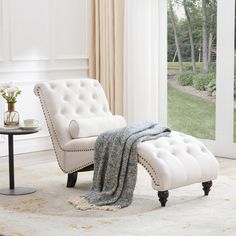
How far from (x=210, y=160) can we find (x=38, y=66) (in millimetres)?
2831

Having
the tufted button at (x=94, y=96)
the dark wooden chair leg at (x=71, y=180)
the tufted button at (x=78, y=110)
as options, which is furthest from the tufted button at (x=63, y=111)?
the dark wooden chair leg at (x=71, y=180)

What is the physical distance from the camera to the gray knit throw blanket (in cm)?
496

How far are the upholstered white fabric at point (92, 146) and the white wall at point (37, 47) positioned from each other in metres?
1.39

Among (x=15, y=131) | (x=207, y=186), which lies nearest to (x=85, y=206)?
(x=15, y=131)

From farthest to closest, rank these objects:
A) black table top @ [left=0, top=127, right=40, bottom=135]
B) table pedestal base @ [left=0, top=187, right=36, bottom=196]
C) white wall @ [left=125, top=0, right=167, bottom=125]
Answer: white wall @ [left=125, top=0, right=167, bottom=125]
table pedestal base @ [left=0, top=187, right=36, bottom=196]
black table top @ [left=0, top=127, right=40, bottom=135]

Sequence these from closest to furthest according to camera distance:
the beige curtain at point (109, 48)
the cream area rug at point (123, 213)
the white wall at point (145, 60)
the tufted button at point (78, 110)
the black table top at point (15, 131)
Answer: the cream area rug at point (123, 213) → the black table top at point (15, 131) → the tufted button at point (78, 110) → the white wall at point (145, 60) → the beige curtain at point (109, 48)

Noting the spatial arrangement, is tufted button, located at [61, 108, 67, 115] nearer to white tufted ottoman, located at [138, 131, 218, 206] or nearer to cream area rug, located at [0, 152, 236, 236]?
cream area rug, located at [0, 152, 236, 236]

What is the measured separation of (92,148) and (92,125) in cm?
30

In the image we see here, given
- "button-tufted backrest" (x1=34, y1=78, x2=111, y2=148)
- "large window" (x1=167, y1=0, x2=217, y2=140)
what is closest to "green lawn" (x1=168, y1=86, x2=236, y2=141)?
"large window" (x1=167, y1=0, x2=217, y2=140)

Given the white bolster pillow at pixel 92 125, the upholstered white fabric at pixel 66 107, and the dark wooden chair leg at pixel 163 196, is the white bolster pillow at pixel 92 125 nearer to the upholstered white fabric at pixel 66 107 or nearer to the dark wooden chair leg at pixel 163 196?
the upholstered white fabric at pixel 66 107

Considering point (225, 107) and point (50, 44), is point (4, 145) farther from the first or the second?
point (225, 107)

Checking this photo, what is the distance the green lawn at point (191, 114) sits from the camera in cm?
716

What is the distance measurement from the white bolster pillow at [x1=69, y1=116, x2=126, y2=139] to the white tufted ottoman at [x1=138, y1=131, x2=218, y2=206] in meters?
0.62

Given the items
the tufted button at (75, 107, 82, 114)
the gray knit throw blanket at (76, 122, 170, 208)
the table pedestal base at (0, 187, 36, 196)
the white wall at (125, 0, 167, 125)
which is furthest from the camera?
the white wall at (125, 0, 167, 125)
